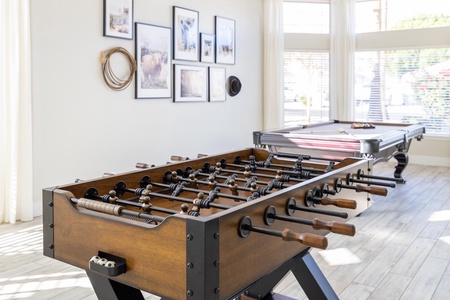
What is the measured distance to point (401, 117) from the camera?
720 cm

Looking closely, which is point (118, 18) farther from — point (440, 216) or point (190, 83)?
point (440, 216)

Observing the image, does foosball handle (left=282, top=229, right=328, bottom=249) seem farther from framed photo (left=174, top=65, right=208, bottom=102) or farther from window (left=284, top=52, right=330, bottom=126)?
window (left=284, top=52, right=330, bottom=126)

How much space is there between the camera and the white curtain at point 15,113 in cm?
382

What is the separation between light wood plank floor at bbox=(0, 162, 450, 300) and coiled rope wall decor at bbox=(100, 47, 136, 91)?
5.26ft

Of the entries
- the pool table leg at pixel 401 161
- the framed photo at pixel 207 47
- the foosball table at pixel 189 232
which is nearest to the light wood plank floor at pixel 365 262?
the foosball table at pixel 189 232

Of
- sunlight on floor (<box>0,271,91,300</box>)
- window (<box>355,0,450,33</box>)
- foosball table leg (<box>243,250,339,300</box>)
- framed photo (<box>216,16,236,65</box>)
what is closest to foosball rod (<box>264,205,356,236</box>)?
foosball table leg (<box>243,250,339,300</box>)

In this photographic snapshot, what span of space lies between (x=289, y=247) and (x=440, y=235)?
8.57 ft

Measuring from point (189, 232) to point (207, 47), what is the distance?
5.14 meters

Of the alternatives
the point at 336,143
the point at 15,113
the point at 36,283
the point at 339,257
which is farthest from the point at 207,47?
the point at 36,283

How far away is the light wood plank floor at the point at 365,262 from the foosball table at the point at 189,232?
864 millimetres

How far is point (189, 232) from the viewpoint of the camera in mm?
1105

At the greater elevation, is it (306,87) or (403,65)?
(403,65)

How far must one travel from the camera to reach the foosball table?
1125mm

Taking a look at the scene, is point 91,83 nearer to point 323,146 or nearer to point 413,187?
point 323,146
